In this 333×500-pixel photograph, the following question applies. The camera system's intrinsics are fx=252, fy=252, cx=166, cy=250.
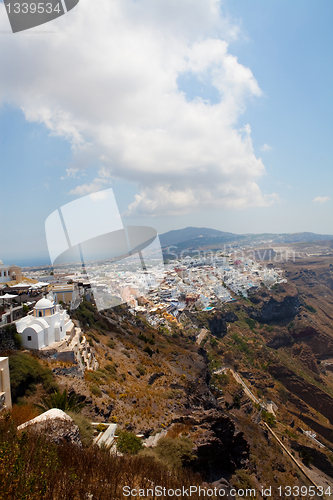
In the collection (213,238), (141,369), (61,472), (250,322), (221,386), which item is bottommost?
(250,322)

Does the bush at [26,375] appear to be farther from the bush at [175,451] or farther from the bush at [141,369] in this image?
the bush at [141,369]

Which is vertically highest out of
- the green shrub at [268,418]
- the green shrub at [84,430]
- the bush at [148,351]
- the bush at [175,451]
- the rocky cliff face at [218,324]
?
the green shrub at [84,430]

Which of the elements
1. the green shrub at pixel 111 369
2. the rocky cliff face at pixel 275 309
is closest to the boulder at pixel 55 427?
the green shrub at pixel 111 369

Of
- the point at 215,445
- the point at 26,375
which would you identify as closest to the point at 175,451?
the point at 215,445

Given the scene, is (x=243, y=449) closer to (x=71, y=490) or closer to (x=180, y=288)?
(x=71, y=490)

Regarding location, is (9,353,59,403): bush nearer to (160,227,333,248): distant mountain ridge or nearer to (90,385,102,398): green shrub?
(90,385,102,398): green shrub

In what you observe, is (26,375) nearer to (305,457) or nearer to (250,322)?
(305,457)
